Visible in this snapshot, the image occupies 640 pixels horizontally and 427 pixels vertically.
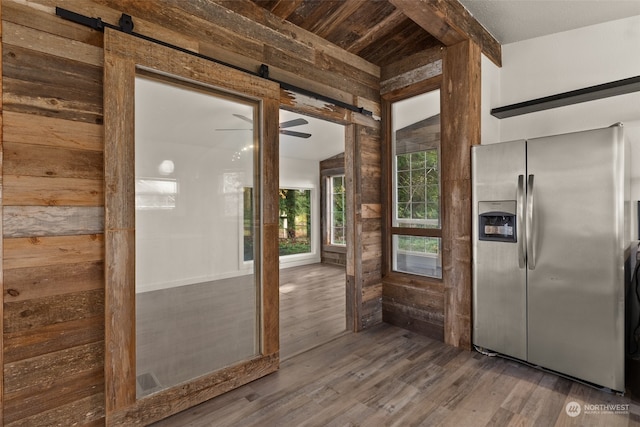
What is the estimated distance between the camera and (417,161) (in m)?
3.36

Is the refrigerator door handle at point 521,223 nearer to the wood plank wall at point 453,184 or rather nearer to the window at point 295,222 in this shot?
the wood plank wall at point 453,184

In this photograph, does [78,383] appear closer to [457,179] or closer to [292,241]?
[457,179]

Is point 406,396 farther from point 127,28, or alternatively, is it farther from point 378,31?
point 378,31

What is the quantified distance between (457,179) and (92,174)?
286 cm

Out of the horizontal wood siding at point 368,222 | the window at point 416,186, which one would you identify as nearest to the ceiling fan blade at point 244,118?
the horizontal wood siding at point 368,222

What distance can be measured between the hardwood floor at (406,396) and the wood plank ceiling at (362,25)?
115 inches

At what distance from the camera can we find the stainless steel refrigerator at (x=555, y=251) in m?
2.14

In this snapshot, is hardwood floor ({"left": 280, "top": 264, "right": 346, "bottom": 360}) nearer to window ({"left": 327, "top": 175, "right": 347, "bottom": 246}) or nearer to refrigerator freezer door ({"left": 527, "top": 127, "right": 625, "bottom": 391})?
window ({"left": 327, "top": 175, "right": 347, "bottom": 246})

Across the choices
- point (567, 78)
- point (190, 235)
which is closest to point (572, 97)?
point (567, 78)

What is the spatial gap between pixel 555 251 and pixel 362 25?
8.28 ft

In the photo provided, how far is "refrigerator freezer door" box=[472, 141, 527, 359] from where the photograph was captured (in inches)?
99.5

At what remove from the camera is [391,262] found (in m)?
3.54

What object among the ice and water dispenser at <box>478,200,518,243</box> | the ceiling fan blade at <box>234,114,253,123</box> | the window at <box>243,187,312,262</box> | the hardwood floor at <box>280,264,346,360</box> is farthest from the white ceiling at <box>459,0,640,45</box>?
the window at <box>243,187,312,262</box>

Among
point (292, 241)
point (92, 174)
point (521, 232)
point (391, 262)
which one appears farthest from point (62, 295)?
point (292, 241)
